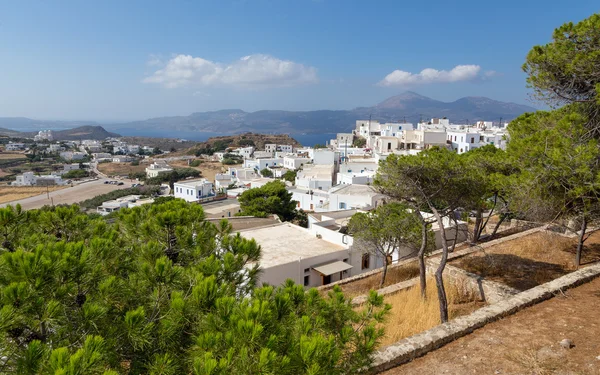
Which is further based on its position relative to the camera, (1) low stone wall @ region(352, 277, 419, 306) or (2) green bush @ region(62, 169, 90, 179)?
(2) green bush @ region(62, 169, 90, 179)

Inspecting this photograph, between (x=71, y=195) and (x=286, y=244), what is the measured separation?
189 ft

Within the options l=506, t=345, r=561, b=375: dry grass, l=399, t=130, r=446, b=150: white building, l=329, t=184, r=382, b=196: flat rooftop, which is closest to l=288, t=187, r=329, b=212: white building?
l=329, t=184, r=382, b=196: flat rooftop

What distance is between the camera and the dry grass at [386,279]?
11.2m

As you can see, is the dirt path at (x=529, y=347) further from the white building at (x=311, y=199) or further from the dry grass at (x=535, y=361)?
the white building at (x=311, y=199)

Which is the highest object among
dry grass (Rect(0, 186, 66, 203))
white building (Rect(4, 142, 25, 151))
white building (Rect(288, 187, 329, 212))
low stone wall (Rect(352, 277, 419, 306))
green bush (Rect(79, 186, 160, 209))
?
low stone wall (Rect(352, 277, 419, 306))

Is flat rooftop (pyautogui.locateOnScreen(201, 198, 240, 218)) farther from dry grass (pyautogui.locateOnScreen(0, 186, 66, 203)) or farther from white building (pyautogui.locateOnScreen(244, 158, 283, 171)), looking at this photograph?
dry grass (pyautogui.locateOnScreen(0, 186, 66, 203))

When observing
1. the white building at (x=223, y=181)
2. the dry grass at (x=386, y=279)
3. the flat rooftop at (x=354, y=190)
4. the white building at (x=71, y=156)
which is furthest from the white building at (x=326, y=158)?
the white building at (x=71, y=156)

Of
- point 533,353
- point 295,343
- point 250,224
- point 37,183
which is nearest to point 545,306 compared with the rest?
point 533,353

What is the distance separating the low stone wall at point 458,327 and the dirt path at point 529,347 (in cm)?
8

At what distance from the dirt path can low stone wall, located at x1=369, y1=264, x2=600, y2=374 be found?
3.3 inches

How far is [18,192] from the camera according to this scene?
61.8 m

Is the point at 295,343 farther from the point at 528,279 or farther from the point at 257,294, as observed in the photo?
the point at 528,279

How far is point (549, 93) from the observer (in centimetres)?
771

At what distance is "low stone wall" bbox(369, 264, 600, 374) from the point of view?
473cm
